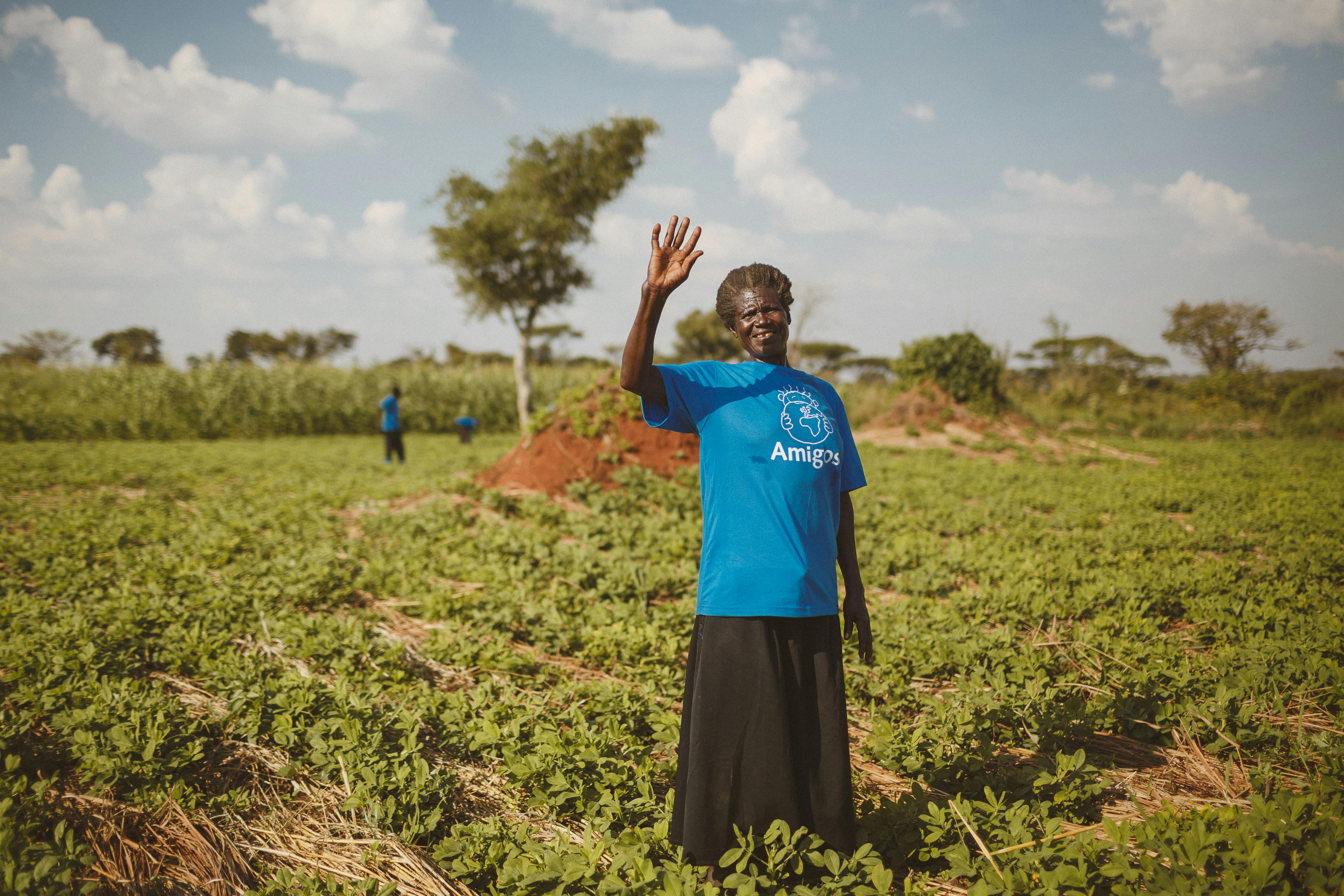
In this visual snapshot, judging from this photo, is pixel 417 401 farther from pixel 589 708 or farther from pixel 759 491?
pixel 759 491

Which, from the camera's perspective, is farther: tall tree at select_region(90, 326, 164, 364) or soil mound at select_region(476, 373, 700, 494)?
tall tree at select_region(90, 326, 164, 364)

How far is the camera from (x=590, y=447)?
23.8ft

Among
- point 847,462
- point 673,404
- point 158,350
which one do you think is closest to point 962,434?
point 847,462

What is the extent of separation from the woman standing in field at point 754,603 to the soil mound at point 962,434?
1176cm

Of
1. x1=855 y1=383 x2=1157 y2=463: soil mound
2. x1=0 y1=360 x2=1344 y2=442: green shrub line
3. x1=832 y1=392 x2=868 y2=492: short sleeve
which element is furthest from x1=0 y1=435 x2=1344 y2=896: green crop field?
x1=0 y1=360 x2=1344 y2=442: green shrub line

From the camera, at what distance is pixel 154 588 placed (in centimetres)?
421

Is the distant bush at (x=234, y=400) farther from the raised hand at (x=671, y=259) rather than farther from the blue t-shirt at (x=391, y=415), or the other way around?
the raised hand at (x=671, y=259)

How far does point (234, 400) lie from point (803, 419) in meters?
21.3

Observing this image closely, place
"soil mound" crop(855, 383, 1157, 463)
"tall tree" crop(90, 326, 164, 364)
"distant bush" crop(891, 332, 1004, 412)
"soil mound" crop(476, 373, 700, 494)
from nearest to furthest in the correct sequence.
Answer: "soil mound" crop(476, 373, 700, 494), "soil mound" crop(855, 383, 1157, 463), "distant bush" crop(891, 332, 1004, 412), "tall tree" crop(90, 326, 164, 364)

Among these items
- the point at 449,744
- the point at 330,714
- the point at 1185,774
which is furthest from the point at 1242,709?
the point at 330,714

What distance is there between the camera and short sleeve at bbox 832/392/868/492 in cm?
211

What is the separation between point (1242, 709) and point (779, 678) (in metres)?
2.40

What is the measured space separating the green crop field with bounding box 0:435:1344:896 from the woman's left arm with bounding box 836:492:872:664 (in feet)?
1.96

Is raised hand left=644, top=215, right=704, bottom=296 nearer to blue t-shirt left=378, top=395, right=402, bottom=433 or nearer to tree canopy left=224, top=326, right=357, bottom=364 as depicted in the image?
blue t-shirt left=378, top=395, right=402, bottom=433
